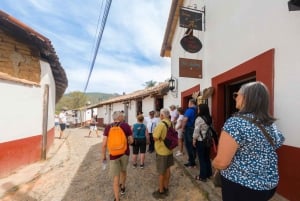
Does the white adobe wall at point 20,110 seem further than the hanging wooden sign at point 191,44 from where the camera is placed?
No

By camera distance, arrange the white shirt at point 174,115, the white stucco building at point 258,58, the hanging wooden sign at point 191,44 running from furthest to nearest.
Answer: the white shirt at point 174,115
the hanging wooden sign at point 191,44
the white stucco building at point 258,58

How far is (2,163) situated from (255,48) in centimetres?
604

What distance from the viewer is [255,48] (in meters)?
3.80

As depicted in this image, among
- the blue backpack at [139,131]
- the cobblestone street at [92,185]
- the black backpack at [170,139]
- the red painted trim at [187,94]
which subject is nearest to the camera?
the black backpack at [170,139]

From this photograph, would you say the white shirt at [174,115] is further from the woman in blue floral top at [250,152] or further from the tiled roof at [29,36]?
Answer: the woman in blue floral top at [250,152]

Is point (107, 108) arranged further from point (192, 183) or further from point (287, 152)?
point (287, 152)

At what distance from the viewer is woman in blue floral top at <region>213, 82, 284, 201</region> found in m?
1.72

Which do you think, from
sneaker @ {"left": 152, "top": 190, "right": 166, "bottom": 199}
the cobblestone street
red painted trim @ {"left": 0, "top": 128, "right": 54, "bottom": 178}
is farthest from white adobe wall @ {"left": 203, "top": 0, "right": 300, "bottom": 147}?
red painted trim @ {"left": 0, "top": 128, "right": 54, "bottom": 178}

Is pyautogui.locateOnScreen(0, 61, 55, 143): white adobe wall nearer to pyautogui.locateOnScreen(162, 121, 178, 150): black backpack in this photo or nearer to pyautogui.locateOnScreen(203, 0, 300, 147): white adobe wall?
pyautogui.locateOnScreen(162, 121, 178, 150): black backpack

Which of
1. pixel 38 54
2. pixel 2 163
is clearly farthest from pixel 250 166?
pixel 38 54

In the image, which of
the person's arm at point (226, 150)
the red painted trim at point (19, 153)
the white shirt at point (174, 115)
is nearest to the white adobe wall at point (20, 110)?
the red painted trim at point (19, 153)

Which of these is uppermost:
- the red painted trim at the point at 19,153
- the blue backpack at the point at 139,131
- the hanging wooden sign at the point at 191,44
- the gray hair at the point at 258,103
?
the hanging wooden sign at the point at 191,44

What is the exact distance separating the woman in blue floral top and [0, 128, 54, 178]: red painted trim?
5.45 m

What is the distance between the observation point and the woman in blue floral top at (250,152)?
1.72 meters
